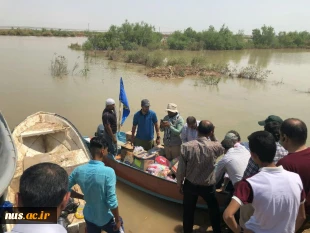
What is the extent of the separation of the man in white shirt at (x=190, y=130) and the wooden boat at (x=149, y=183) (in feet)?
3.07

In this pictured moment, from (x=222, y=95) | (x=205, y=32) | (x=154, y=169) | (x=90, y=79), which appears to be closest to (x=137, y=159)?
(x=154, y=169)

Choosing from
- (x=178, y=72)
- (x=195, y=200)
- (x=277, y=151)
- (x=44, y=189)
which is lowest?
(x=195, y=200)

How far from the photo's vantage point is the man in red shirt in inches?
110

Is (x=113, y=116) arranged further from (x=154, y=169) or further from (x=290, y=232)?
(x=290, y=232)

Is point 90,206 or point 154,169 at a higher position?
point 90,206

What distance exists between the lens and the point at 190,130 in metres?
5.44

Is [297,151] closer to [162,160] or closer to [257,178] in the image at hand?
[257,178]

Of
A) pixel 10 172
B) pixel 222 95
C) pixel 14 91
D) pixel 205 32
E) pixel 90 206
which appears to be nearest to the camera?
pixel 90 206

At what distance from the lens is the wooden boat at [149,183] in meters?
5.06

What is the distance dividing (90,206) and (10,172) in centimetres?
140

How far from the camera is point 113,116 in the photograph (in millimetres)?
5820

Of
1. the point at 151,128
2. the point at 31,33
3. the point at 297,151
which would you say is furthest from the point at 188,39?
the point at 297,151

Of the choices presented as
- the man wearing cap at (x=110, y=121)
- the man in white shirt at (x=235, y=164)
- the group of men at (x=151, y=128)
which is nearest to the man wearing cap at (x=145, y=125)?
the group of men at (x=151, y=128)

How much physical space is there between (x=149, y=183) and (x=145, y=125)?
4.19ft
